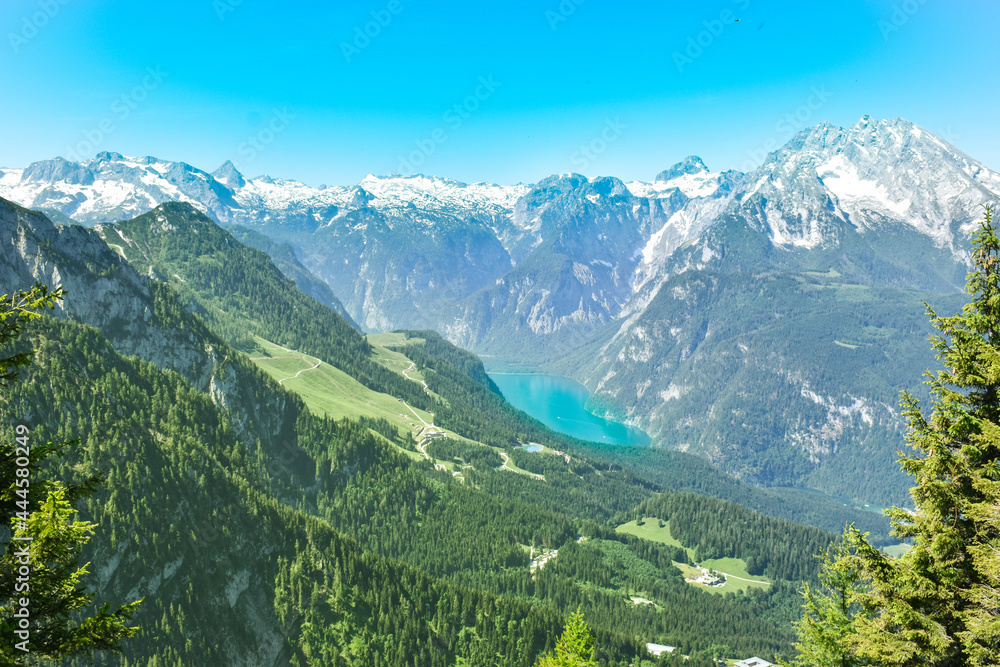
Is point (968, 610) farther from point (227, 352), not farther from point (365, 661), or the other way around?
point (227, 352)

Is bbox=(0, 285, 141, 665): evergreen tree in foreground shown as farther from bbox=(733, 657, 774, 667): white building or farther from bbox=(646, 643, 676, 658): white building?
bbox=(733, 657, 774, 667): white building

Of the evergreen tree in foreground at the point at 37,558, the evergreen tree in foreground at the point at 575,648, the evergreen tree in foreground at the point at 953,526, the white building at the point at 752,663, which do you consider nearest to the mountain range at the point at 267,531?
the white building at the point at 752,663

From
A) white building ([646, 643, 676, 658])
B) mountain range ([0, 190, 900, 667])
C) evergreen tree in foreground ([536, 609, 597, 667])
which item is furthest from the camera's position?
white building ([646, 643, 676, 658])

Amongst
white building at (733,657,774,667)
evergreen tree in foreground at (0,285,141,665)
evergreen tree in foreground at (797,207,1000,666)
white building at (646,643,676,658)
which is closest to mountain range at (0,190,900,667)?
white building at (646,643,676,658)

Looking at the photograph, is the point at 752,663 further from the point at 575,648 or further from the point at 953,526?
the point at 953,526

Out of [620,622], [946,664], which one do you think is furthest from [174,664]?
[620,622]

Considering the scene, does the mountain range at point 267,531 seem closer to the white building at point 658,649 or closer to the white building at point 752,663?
the white building at point 658,649

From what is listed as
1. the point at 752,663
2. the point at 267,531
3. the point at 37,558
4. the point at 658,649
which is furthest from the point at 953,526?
the point at 752,663
